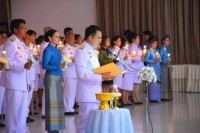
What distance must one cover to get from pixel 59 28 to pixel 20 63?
26.8ft

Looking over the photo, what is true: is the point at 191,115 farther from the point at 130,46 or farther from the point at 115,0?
the point at 115,0

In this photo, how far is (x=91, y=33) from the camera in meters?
4.79

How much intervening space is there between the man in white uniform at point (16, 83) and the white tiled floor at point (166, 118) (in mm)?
928

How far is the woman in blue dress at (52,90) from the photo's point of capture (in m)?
5.38

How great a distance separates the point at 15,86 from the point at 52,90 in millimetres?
536

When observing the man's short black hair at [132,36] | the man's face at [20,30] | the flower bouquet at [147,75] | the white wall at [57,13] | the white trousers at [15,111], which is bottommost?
the white trousers at [15,111]

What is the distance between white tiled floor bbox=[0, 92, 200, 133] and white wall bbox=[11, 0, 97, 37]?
4.77m

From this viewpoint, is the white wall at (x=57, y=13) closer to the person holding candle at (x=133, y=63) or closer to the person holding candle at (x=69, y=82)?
the person holding candle at (x=133, y=63)

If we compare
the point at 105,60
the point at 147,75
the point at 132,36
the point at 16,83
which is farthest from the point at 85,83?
the point at 132,36

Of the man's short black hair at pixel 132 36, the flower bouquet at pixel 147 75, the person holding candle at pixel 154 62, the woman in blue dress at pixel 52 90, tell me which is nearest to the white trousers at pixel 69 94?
the man's short black hair at pixel 132 36

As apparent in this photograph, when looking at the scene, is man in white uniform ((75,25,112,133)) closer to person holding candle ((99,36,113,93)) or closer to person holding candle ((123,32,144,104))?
person holding candle ((99,36,113,93))

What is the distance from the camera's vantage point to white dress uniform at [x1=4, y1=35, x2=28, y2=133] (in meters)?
5.11

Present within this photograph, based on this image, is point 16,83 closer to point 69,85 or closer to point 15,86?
point 15,86

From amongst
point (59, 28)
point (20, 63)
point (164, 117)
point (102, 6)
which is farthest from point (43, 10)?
point (20, 63)
